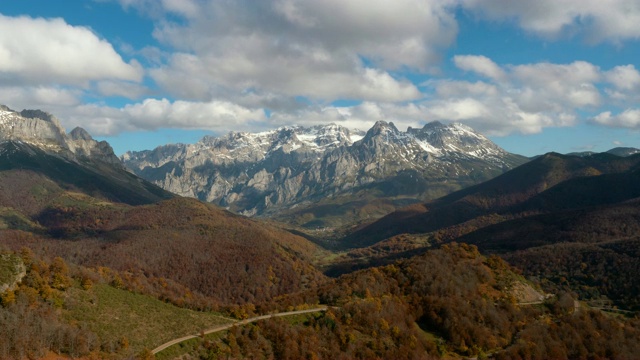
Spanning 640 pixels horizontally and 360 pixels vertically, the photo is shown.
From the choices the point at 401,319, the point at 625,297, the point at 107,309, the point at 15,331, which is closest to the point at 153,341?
the point at 107,309

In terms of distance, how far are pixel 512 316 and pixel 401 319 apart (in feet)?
121

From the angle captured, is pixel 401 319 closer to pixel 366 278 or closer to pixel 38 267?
pixel 366 278

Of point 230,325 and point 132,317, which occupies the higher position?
point 132,317

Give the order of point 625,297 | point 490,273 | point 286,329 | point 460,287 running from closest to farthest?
point 286,329 → point 460,287 → point 490,273 → point 625,297

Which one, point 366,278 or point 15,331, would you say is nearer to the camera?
point 15,331

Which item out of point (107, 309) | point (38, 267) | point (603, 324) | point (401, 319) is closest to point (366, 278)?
point (401, 319)

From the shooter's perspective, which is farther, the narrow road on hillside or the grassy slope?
the narrow road on hillside

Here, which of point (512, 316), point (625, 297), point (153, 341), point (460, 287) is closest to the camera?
point (153, 341)

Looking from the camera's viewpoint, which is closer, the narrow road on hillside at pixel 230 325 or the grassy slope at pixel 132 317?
the grassy slope at pixel 132 317

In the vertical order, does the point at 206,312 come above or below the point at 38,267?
below

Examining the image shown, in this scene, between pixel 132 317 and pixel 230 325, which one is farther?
pixel 230 325

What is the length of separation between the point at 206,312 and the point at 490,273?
328 feet

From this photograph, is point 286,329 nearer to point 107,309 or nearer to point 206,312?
point 206,312

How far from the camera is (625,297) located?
7264 inches
